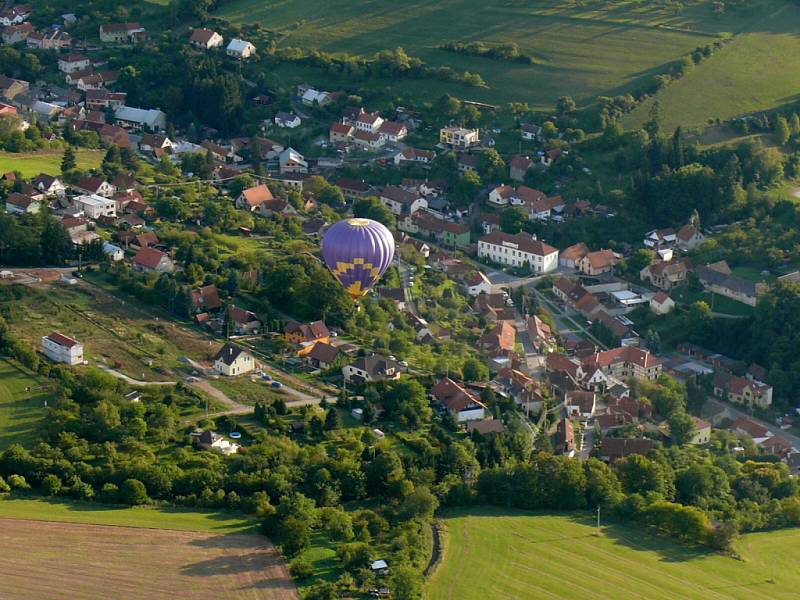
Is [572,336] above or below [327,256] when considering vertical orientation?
below

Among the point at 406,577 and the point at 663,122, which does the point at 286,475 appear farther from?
the point at 663,122

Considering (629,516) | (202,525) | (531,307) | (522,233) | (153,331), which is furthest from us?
(522,233)

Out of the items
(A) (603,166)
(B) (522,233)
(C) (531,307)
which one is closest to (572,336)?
(C) (531,307)

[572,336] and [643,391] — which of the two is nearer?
[643,391]

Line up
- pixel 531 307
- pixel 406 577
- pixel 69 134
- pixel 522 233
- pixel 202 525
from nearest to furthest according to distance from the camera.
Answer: pixel 406 577, pixel 202 525, pixel 531 307, pixel 522 233, pixel 69 134

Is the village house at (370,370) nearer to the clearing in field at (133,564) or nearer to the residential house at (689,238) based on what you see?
the clearing in field at (133,564)

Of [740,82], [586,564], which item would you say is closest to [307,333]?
[586,564]
